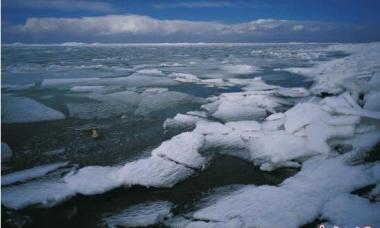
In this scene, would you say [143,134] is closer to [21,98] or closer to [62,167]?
[62,167]

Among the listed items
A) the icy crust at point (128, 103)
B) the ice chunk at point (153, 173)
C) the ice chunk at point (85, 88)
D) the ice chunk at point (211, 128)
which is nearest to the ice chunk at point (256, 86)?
the icy crust at point (128, 103)

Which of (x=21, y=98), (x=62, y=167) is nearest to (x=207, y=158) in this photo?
(x=62, y=167)

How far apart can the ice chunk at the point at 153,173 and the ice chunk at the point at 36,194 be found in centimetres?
66

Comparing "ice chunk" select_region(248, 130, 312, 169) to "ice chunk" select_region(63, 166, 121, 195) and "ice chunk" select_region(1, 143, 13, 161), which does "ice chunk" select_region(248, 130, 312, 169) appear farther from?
"ice chunk" select_region(1, 143, 13, 161)

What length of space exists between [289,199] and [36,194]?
274 centimetres

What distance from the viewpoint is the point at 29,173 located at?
376 centimetres

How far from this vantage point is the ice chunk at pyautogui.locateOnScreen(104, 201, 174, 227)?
2.93 metres

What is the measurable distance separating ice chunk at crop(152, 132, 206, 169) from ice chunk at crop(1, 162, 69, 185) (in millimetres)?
1350

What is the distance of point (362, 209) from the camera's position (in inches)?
113

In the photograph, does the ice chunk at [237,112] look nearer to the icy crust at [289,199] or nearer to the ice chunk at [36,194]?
the icy crust at [289,199]

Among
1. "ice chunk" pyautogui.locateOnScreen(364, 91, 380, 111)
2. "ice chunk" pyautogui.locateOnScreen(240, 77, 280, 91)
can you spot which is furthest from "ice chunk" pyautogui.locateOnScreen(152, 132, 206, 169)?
"ice chunk" pyautogui.locateOnScreen(240, 77, 280, 91)

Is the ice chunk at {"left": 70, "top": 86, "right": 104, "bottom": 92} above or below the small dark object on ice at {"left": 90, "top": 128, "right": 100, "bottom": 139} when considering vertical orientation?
above

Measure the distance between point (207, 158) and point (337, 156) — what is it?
69.6 inches

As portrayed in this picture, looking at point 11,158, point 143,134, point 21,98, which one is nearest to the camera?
point 11,158
